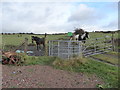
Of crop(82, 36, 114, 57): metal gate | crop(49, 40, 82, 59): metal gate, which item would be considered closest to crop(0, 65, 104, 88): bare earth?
crop(49, 40, 82, 59): metal gate

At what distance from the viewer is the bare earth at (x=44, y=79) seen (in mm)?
5988

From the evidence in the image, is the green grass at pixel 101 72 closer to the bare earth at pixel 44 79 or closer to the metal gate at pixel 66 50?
the bare earth at pixel 44 79

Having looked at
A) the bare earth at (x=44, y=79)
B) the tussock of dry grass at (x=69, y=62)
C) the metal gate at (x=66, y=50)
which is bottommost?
the bare earth at (x=44, y=79)

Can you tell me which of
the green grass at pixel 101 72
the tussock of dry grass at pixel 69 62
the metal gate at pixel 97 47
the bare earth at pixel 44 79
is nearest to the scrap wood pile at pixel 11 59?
the bare earth at pixel 44 79

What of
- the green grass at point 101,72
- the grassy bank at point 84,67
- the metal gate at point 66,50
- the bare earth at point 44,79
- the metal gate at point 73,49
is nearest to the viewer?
the bare earth at point 44,79

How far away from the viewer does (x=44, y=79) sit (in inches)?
259

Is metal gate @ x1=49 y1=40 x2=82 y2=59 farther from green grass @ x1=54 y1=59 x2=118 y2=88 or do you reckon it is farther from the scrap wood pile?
the scrap wood pile

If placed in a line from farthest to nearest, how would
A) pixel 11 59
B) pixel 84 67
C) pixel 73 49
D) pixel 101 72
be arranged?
pixel 73 49 → pixel 11 59 → pixel 84 67 → pixel 101 72

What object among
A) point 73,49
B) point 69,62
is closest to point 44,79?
point 69,62

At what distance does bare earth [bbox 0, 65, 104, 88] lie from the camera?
5.99 meters

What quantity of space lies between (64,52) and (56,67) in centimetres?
257

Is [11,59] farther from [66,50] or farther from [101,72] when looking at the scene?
[101,72]

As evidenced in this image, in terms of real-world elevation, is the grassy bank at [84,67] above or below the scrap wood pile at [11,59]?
below

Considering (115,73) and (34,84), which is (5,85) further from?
(115,73)
